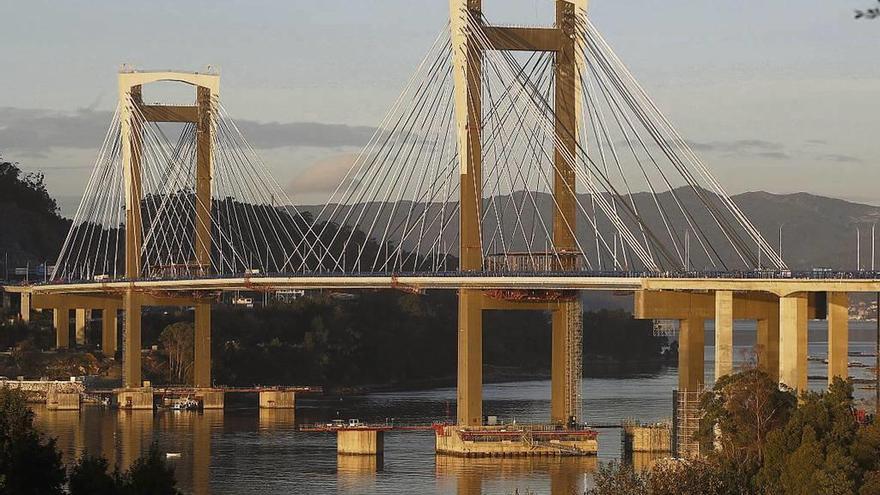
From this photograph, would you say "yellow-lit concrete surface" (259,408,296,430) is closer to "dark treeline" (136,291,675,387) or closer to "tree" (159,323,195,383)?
"tree" (159,323,195,383)

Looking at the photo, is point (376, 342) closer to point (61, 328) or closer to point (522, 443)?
point (61, 328)

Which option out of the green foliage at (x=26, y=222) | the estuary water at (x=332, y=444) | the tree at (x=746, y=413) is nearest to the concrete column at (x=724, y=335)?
the estuary water at (x=332, y=444)

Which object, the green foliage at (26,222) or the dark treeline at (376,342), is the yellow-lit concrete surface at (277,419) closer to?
the dark treeline at (376,342)

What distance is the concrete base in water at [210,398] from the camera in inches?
3829

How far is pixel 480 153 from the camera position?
227 ft

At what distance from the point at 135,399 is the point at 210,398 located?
13.1 feet

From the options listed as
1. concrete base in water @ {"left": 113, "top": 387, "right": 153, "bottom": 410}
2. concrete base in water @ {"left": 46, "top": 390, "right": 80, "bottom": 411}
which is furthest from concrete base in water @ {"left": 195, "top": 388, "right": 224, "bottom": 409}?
concrete base in water @ {"left": 46, "top": 390, "right": 80, "bottom": 411}

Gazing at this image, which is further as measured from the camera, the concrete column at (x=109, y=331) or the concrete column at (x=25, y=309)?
the concrete column at (x=25, y=309)

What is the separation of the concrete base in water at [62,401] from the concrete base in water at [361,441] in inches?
1056

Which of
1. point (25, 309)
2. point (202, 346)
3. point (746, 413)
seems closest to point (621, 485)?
point (746, 413)

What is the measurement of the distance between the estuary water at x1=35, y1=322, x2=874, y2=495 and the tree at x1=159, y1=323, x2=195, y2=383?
5959 millimetres

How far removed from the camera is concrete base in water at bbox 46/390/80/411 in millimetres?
94500

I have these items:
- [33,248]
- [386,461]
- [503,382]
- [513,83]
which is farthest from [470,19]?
[33,248]

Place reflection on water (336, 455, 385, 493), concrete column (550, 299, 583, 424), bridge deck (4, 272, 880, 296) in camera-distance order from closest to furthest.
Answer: bridge deck (4, 272, 880, 296), reflection on water (336, 455, 385, 493), concrete column (550, 299, 583, 424)
